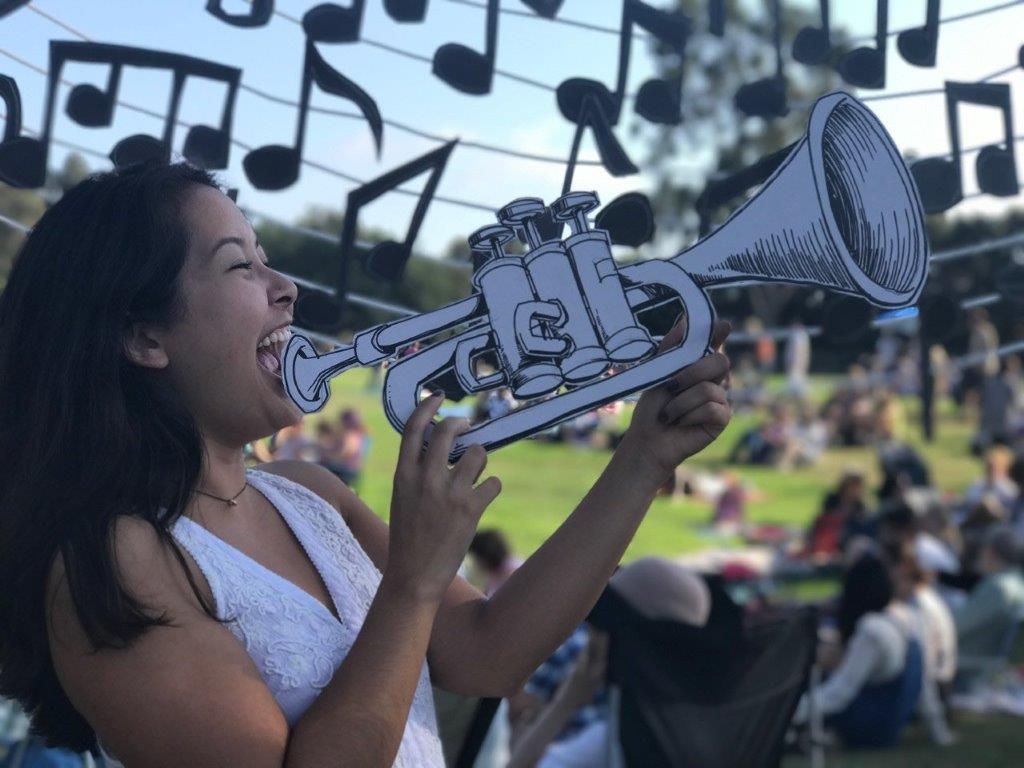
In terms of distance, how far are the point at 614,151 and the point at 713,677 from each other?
1.83m

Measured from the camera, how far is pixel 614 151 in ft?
5.26

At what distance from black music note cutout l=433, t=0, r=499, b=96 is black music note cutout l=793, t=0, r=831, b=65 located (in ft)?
1.38

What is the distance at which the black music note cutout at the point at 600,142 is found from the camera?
1577mm

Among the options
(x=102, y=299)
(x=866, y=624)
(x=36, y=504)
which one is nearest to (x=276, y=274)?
(x=102, y=299)

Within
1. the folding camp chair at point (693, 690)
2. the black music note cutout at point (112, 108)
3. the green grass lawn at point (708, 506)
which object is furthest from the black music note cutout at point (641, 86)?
the green grass lawn at point (708, 506)

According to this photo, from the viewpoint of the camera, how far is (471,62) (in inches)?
67.1

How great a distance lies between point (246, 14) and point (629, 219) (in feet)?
2.01

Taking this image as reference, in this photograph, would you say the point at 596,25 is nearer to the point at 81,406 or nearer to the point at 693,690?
the point at 81,406

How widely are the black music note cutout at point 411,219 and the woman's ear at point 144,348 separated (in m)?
0.51

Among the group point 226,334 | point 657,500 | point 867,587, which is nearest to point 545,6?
point 226,334

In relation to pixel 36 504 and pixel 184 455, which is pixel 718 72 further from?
pixel 36 504

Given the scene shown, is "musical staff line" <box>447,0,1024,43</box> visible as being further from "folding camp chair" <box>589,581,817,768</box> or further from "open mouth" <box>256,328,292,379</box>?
"folding camp chair" <box>589,581,817,768</box>

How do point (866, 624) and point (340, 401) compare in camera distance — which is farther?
point (340, 401)

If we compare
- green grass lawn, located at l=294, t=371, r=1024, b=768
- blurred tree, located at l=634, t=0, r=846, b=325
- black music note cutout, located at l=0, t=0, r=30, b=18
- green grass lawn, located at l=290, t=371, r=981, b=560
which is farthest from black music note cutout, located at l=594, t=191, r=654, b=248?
green grass lawn, located at l=290, t=371, r=981, b=560
